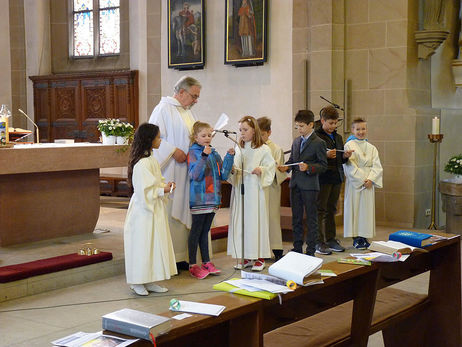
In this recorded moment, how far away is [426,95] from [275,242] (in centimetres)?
447

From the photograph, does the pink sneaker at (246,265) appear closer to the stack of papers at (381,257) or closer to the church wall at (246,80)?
the stack of papers at (381,257)

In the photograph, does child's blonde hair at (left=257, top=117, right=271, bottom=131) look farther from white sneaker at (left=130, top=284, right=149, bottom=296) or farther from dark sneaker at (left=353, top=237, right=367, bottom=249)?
white sneaker at (left=130, top=284, right=149, bottom=296)

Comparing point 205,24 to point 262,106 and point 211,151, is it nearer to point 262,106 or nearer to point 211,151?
point 262,106

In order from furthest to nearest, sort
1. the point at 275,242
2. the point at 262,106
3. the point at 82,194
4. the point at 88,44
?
the point at 88,44, the point at 262,106, the point at 82,194, the point at 275,242

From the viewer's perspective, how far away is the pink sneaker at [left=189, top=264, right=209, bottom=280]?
614 cm

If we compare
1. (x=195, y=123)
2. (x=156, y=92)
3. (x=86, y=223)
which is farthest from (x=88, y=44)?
(x=195, y=123)

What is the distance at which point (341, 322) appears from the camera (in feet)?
13.3

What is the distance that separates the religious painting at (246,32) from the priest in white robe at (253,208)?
440 cm

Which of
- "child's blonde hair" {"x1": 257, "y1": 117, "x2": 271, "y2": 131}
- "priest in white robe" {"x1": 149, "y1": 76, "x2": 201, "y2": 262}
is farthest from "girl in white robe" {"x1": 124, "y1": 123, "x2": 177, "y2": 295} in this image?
"child's blonde hair" {"x1": 257, "y1": 117, "x2": 271, "y2": 131}

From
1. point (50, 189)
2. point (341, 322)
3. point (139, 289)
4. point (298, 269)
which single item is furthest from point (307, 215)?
point (298, 269)

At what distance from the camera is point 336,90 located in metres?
9.92

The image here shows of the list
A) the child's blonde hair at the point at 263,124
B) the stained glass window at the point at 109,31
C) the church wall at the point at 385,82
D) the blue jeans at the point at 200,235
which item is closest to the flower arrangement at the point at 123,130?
the child's blonde hair at the point at 263,124

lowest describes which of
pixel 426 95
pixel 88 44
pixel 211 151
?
pixel 211 151

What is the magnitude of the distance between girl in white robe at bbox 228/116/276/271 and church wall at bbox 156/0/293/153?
404 centimetres
